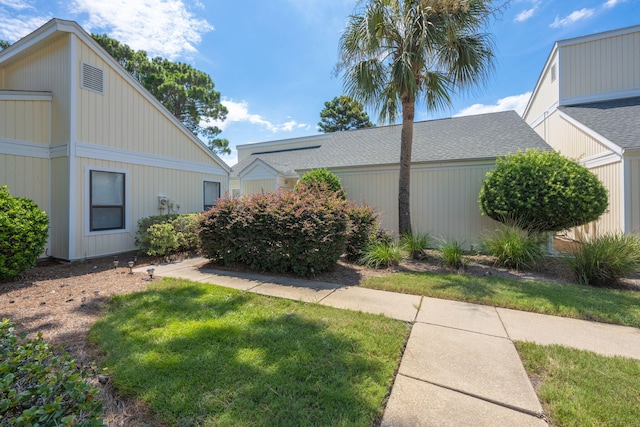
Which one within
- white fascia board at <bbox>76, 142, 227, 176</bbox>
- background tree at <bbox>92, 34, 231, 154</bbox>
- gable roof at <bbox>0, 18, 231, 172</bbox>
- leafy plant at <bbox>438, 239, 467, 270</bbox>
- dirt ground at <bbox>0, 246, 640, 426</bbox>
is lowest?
dirt ground at <bbox>0, 246, 640, 426</bbox>

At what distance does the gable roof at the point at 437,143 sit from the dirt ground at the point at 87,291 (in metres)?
4.23

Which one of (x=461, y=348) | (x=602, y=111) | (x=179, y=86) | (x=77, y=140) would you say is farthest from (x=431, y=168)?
(x=179, y=86)

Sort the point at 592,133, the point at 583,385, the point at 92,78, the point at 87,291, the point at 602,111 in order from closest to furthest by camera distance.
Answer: the point at 583,385, the point at 87,291, the point at 92,78, the point at 592,133, the point at 602,111

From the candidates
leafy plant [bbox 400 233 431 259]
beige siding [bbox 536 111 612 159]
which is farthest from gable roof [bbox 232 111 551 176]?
leafy plant [bbox 400 233 431 259]

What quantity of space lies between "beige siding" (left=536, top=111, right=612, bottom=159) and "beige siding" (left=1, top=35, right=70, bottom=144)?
1381cm

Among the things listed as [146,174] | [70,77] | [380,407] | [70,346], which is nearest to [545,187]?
[380,407]

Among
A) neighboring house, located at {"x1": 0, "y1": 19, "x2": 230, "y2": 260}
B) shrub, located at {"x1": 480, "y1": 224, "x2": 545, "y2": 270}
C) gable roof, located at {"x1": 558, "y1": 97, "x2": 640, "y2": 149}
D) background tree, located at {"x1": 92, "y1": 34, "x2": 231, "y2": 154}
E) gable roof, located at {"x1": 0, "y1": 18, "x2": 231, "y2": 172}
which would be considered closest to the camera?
shrub, located at {"x1": 480, "y1": 224, "x2": 545, "y2": 270}

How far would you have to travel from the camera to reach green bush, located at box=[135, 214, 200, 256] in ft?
23.3

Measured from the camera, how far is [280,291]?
4.65 metres

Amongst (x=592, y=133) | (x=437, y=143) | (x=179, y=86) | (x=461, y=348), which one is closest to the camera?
(x=461, y=348)

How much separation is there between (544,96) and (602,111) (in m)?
3.13

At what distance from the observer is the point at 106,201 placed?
7.36 meters

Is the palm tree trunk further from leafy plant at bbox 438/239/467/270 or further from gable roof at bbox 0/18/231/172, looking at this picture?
gable roof at bbox 0/18/231/172

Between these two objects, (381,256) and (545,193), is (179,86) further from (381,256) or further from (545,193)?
(545,193)
